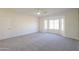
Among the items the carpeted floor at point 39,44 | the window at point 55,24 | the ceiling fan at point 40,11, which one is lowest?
the carpeted floor at point 39,44

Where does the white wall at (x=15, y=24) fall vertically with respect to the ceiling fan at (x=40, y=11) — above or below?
below

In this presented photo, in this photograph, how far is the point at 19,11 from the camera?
8.16ft

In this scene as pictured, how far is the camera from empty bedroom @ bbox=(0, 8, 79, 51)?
2.44 meters

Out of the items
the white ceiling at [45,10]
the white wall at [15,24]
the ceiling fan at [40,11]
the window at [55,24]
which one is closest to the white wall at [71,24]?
the white ceiling at [45,10]

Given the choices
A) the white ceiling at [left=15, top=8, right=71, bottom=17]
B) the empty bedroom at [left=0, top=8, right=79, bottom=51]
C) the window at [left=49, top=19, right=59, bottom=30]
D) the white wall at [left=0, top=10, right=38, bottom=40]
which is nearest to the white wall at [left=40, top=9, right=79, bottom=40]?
the empty bedroom at [left=0, top=8, right=79, bottom=51]

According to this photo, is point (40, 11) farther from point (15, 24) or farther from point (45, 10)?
point (15, 24)

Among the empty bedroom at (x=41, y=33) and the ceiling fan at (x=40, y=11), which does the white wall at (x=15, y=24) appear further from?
the ceiling fan at (x=40, y=11)


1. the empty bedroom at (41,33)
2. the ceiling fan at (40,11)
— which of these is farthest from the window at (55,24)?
the ceiling fan at (40,11)

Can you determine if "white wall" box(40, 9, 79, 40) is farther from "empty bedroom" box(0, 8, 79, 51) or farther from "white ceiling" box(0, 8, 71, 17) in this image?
"white ceiling" box(0, 8, 71, 17)

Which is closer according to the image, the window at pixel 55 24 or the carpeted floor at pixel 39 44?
the carpeted floor at pixel 39 44

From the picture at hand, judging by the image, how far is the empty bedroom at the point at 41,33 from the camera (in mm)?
2441

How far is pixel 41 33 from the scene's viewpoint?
8.70ft

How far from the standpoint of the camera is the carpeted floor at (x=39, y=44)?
2.44 metres

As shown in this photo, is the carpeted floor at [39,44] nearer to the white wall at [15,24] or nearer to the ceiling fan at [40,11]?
the white wall at [15,24]
